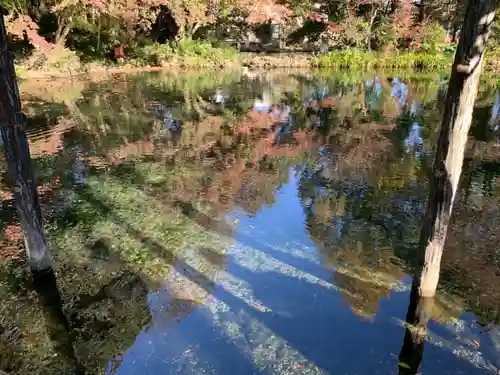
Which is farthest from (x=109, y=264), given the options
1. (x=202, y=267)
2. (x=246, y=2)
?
(x=246, y=2)

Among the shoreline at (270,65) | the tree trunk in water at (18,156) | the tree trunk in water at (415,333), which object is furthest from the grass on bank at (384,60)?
the tree trunk in water at (18,156)

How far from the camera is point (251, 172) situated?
9.97 meters

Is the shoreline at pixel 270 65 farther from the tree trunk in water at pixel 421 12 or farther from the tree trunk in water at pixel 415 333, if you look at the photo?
the tree trunk in water at pixel 415 333

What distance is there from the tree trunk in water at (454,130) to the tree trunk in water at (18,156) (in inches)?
154

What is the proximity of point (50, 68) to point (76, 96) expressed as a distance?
458cm

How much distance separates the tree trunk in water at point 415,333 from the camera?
169 inches

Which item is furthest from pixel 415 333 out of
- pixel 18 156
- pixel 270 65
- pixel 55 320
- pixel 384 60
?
pixel 270 65

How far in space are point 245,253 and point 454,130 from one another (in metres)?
3.58

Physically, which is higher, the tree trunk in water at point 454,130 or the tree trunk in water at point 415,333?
the tree trunk in water at point 454,130

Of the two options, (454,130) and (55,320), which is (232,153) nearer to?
(55,320)

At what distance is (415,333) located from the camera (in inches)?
183

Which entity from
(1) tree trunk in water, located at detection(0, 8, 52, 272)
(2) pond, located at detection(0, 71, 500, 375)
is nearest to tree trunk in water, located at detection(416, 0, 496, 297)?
(2) pond, located at detection(0, 71, 500, 375)

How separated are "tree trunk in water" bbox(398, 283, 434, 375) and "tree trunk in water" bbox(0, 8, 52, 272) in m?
4.02

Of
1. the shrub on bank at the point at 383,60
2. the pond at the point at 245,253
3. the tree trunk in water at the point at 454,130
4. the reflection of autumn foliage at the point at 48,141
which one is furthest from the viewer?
the shrub on bank at the point at 383,60
